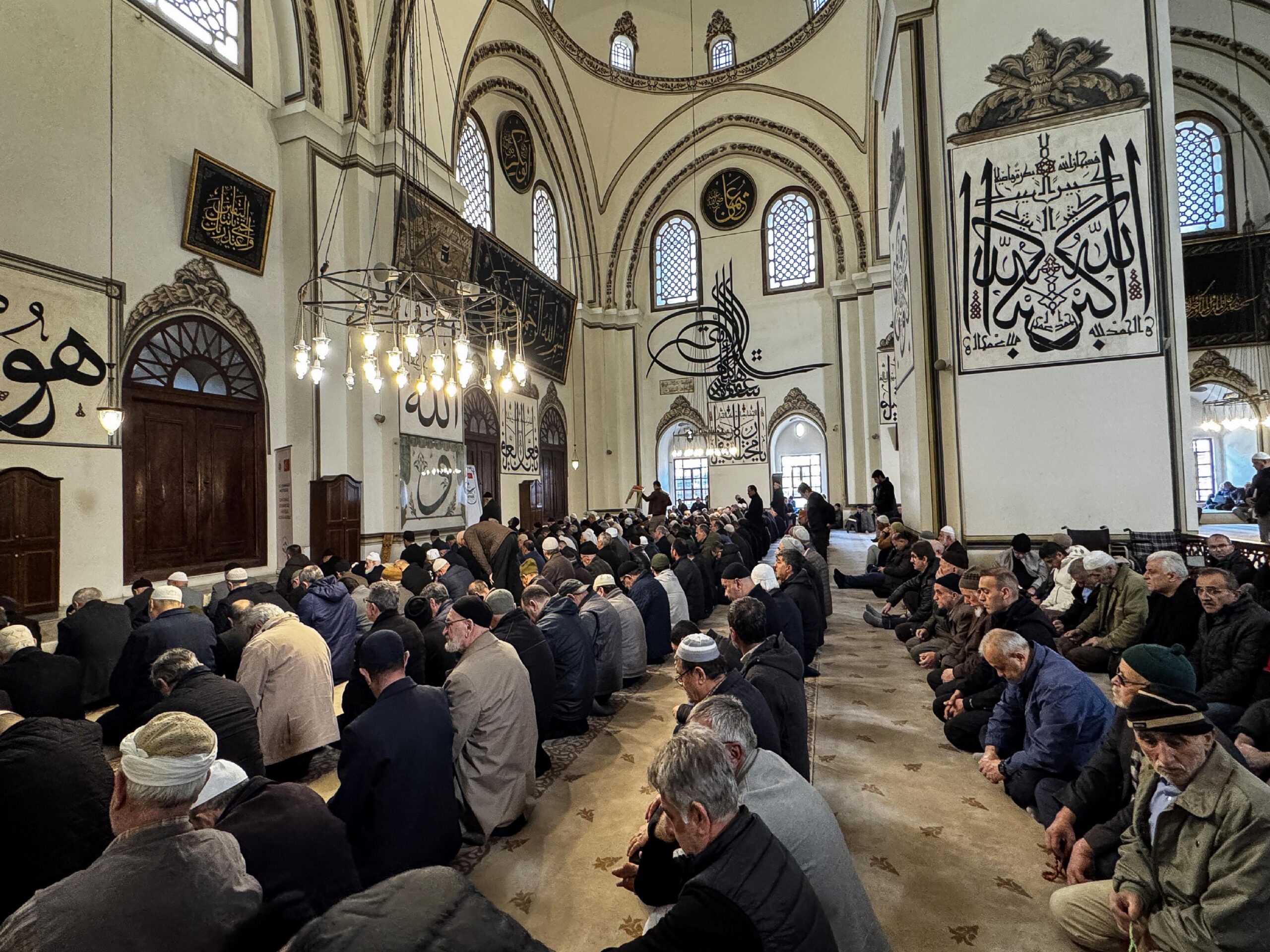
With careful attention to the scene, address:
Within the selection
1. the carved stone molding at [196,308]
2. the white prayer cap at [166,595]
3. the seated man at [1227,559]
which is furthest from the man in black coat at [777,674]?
the carved stone molding at [196,308]

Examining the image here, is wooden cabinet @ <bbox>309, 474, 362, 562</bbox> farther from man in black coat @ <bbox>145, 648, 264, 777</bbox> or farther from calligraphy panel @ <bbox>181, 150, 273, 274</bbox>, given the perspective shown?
man in black coat @ <bbox>145, 648, 264, 777</bbox>

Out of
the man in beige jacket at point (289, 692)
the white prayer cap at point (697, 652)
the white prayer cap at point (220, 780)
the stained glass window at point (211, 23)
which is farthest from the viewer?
the stained glass window at point (211, 23)

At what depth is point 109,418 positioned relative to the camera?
4957 mm

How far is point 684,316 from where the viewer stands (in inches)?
592

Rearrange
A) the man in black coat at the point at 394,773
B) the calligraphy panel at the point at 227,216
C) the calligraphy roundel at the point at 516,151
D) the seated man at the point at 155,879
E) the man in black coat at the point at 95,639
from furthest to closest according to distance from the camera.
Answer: the calligraphy roundel at the point at 516,151
the calligraphy panel at the point at 227,216
the man in black coat at the point at 95,639
the man in black coat at the point at 394,773
the seated man at the point at 155,879

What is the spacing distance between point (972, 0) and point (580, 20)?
32.0 ft

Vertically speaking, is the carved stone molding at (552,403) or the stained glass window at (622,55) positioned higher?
the stained glass window at (622,55)

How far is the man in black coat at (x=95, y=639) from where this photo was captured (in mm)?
3330

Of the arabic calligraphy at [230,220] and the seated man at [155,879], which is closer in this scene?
the seated man at [155,879]

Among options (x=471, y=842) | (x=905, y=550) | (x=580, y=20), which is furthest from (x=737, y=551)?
(x=580, y=20)

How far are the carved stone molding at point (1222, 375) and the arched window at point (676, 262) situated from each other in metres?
9.35

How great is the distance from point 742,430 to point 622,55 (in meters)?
8.46

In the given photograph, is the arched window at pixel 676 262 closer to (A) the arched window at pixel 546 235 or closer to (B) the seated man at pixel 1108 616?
(A) the arched window at pixel 546 235

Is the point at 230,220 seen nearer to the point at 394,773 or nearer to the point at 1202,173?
the point at 394,773
